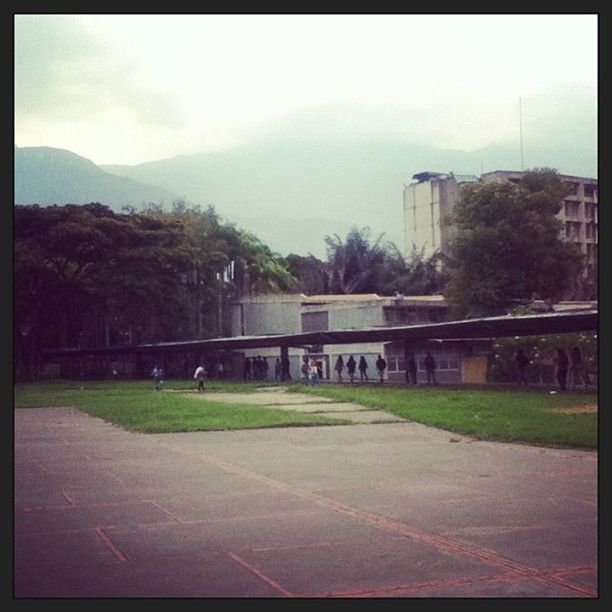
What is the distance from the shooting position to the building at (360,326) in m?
29.0

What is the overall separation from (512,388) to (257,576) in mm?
18220

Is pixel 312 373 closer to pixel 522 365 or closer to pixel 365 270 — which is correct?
pixel 522 365

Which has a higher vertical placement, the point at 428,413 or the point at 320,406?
the point at 428,413

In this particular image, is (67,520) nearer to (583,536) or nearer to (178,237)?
(583,536)

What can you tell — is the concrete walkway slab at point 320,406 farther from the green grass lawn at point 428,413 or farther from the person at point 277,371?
the person at point 277,371

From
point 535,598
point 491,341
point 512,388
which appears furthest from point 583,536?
point 491,341

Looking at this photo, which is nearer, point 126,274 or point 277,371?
point 126,274

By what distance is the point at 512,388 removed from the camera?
2175cm

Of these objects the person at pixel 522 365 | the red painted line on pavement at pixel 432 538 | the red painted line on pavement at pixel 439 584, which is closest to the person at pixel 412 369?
the person at pixel 522 365

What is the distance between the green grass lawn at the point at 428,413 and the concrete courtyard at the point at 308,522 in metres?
1.27

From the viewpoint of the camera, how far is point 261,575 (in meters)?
4.50

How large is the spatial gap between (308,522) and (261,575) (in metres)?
1.37

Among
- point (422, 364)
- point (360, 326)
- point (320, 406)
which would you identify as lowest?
point (320, 406)

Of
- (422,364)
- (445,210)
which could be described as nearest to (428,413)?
(422,364)
